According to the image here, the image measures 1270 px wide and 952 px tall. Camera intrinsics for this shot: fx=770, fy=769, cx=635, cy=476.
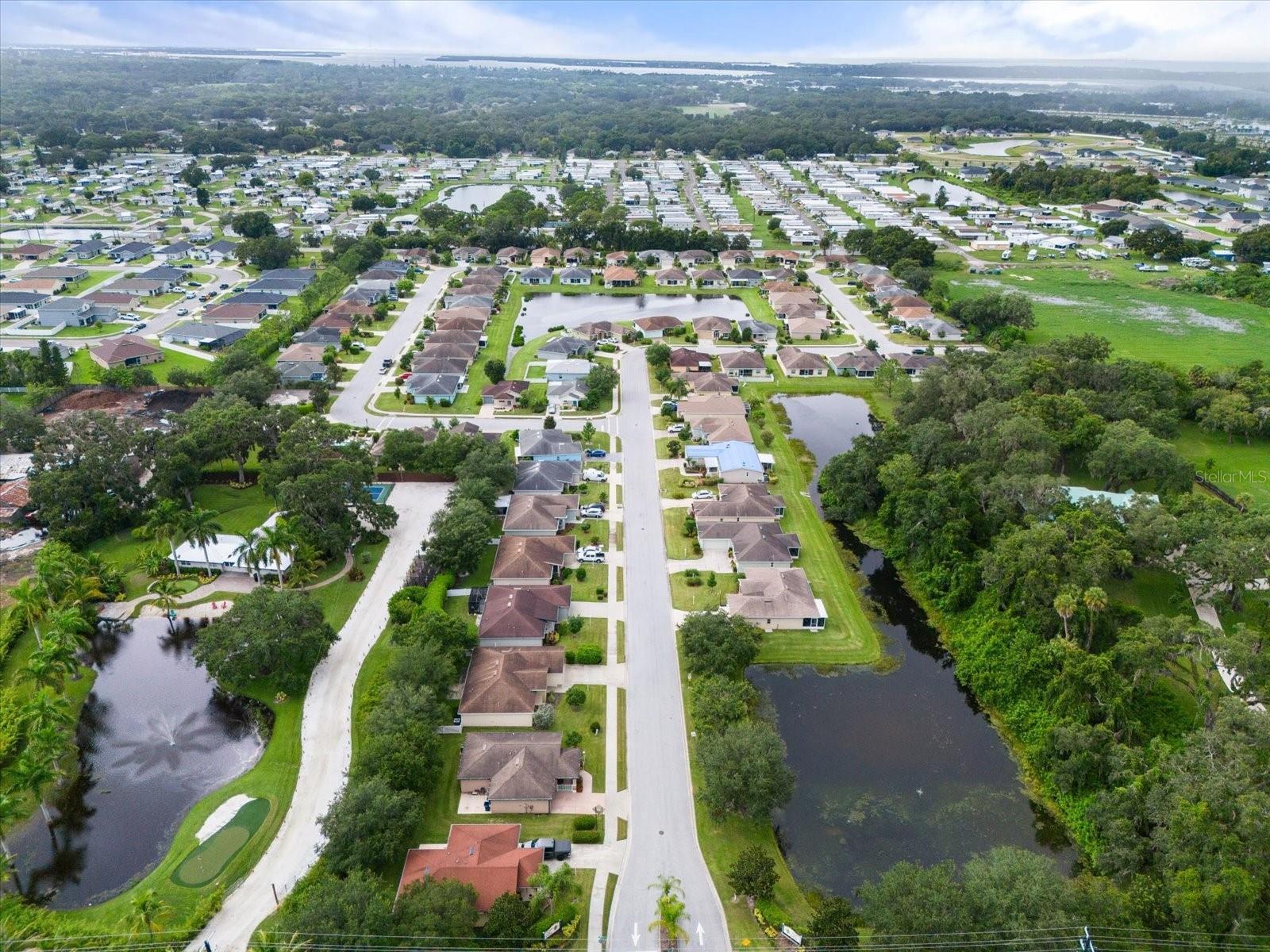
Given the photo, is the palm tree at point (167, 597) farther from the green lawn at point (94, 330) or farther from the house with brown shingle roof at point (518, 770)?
the green lawn at point (94, 330)

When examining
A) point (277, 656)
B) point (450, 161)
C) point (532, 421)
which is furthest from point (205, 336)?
point (450, 161)

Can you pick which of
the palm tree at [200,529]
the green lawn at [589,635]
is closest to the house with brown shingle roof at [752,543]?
the green lawn at [589,635]

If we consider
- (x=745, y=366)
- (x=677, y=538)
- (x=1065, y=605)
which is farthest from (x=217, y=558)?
(x=745, y=366)

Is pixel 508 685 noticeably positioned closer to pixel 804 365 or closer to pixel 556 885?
pixel 556 885

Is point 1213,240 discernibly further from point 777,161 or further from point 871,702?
point 871,702

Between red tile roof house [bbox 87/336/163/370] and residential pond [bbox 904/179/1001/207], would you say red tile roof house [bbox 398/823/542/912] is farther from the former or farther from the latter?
residential pond [bbox 904/179/1001/207]
